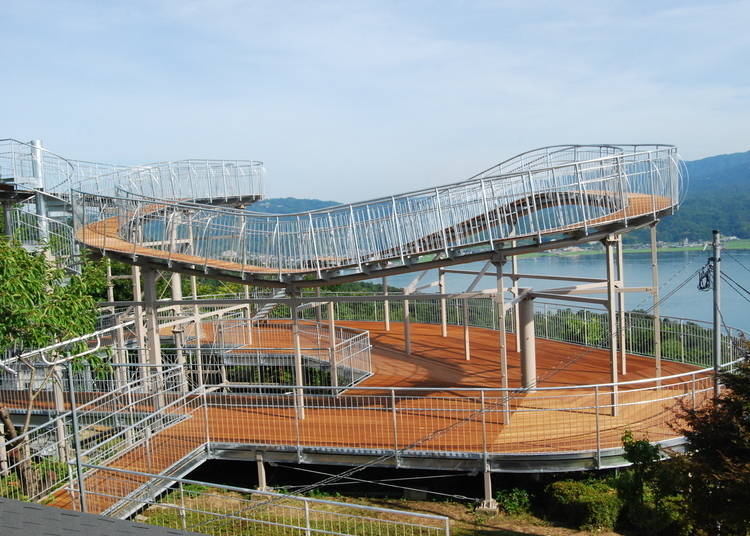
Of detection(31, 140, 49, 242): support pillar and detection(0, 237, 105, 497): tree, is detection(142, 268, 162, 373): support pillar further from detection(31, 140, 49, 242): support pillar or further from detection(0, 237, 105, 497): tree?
detection(31, 140, 49, 242): support pillar

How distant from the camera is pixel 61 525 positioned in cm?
649

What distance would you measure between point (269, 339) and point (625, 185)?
12.7m

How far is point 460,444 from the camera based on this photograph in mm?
12750

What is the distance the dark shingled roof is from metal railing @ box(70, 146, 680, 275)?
8.52m

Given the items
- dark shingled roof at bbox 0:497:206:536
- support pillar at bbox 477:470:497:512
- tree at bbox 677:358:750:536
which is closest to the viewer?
dark shingled roof at bbox 0:497:206:536

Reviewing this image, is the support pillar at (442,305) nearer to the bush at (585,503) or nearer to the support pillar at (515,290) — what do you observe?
the support pillar at (515,290)

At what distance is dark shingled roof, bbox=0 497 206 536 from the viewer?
630cm

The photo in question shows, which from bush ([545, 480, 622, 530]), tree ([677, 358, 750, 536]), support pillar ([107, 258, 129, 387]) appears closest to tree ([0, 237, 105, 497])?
support pillar ([107, 258, 129, 387])

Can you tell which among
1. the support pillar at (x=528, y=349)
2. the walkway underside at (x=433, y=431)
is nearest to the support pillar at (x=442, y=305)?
the walkway underside at (x=433, y=431)

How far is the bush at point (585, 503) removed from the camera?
449 inches

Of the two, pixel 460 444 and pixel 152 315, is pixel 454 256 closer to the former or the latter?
pixel 460 444

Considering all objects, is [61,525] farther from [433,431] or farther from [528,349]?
[528,349]

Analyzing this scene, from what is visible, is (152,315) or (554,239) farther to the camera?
(152,315)

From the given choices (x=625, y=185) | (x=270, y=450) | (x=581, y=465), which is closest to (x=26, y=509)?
(x=270, y=450)
